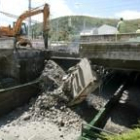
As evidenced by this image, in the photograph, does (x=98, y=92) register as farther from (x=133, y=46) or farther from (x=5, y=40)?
(x=5, y=40)

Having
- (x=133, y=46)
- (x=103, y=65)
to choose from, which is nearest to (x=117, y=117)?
(x=103, y=65)

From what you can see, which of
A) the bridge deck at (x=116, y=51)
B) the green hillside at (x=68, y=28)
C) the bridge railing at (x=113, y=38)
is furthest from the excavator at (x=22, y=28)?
the bridge deck at (x=116, y=51)

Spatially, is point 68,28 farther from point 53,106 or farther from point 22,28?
point 53,106

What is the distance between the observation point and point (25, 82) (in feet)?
54.9

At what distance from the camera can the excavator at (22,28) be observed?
19203mm

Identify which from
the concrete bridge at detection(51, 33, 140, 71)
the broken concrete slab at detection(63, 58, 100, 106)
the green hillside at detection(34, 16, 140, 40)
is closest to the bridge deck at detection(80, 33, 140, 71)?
the concrete bridge at detection(51, 33, 140, 71)

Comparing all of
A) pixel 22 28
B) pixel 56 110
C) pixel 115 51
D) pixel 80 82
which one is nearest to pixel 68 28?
pixel 22 28

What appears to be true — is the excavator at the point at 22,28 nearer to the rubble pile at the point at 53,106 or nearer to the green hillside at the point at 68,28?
the green hillside at the point at 68,28

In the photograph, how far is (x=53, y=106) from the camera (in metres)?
13.9

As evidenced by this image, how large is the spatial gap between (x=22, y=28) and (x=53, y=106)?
8.54 meters

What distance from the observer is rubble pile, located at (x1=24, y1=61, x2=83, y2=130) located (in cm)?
1298

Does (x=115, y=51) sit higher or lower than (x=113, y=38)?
lower

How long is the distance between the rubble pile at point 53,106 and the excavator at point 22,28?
3.97 metres

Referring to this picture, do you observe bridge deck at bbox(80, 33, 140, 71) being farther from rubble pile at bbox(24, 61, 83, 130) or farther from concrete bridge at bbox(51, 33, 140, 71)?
rubble pile at bbox(24, 61, 83, 130)
